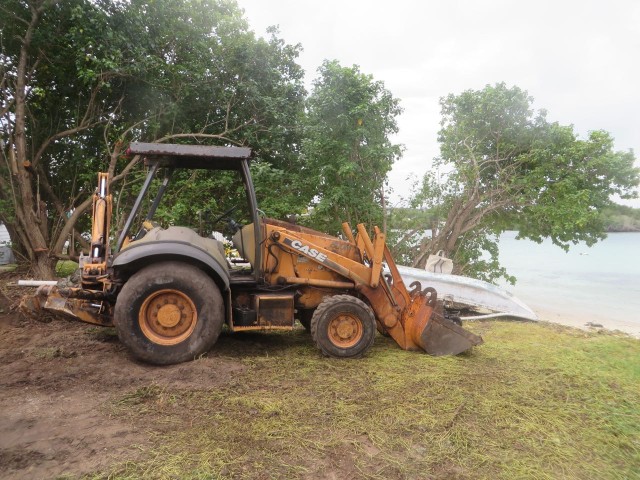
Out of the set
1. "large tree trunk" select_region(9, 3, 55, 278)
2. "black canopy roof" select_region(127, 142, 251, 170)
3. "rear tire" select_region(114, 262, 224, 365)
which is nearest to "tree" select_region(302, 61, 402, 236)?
"black canopy roof" select_region(127, 142, 251, 170)

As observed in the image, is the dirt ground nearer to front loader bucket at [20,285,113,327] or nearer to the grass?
the grass

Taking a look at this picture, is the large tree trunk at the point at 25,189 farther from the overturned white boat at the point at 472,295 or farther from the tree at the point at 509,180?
the tree at the point at 509,180

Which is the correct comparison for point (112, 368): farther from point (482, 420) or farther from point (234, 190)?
point (234, 190)

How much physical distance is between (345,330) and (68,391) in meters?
2.68

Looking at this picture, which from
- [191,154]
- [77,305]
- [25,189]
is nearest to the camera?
[77,305]

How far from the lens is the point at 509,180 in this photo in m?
12.1

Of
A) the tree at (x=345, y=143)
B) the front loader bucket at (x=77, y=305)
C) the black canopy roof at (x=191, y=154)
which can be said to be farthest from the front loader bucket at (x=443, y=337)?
the tree at (x=345, y=143)

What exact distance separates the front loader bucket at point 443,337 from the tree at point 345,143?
5083 millimetres

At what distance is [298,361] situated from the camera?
4887 millimetres

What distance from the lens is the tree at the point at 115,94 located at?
8.59 metres

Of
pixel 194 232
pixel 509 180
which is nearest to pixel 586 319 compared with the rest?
pixel 509 180

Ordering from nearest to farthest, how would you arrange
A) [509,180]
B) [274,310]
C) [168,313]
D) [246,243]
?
[168,313] < [274,310] < [246,243] < [509,180]

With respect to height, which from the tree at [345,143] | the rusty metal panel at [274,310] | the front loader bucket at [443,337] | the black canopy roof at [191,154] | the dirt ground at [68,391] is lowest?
the dirt ground at [68,391]

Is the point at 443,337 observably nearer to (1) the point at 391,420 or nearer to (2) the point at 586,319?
(1) the point at 391,420
